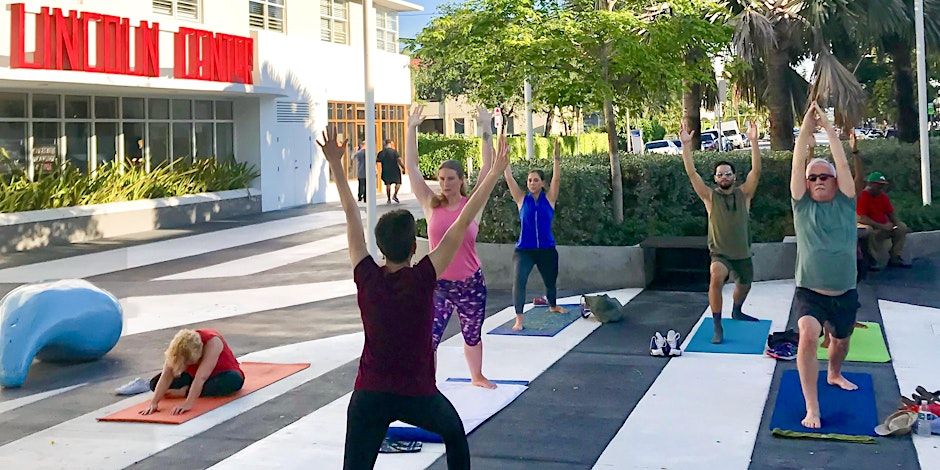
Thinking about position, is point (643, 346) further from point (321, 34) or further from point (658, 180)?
point (321, 34)

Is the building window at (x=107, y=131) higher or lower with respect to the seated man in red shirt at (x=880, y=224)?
higher

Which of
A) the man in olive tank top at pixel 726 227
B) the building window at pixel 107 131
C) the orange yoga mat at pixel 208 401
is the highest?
the building window at pixel 107 131

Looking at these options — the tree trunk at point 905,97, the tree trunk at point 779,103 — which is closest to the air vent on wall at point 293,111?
the tree trunk at point 779,103

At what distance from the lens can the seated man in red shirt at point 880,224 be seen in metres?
13.7

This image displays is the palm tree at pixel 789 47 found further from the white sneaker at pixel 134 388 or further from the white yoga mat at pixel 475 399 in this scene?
the white sneaker at pixel 134 388

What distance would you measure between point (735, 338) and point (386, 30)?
26802 mm

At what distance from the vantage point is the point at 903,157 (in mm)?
19234

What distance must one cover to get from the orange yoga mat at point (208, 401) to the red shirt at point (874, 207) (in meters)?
7.87

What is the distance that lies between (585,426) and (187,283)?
8749mm

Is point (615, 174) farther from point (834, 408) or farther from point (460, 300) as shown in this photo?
point (834, 408)

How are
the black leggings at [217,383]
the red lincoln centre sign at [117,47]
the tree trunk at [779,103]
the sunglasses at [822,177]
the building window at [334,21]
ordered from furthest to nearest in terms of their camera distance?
the building window at [334,21] → the tree trunk at [779,103] → the red lincoln centre sign at [117,47] → the black leggings at [217,383] → the sunglasses at [822,177]

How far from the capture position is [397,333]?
183 inches

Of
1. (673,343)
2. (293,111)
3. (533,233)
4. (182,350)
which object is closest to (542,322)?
(533,233)

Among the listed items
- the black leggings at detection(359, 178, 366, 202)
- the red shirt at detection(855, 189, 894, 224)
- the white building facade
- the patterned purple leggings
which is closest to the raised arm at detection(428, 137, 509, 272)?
the patterned purple leggings
